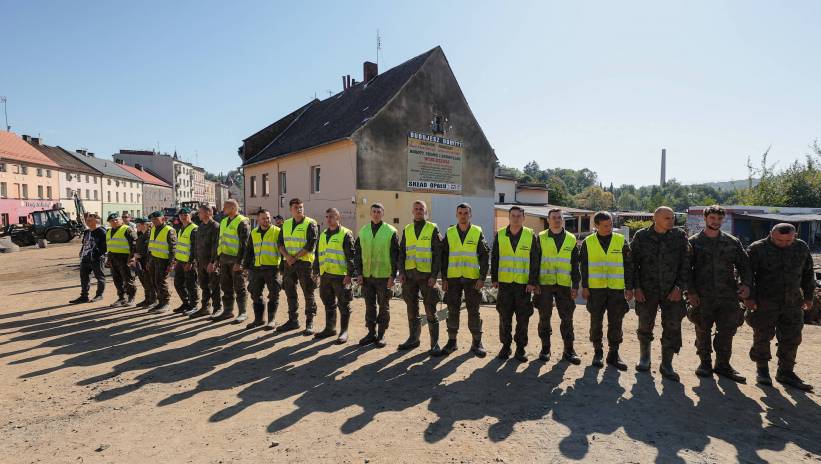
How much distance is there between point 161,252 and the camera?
8000mm

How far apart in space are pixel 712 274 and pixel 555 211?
1816 mm

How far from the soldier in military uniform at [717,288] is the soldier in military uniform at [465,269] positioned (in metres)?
2.38

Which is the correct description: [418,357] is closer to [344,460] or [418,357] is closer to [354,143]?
[344,460]

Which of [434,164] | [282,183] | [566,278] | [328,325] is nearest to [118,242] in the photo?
[328,325]

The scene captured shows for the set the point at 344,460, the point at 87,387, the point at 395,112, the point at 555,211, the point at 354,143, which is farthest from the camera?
the point at 395,112

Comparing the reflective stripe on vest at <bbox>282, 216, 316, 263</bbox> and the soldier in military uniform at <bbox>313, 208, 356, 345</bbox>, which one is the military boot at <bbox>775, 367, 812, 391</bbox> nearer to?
the soldier in military uniform at <bbox>313, 208, 356, 345</bbox>

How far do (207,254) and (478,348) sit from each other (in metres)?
4.87

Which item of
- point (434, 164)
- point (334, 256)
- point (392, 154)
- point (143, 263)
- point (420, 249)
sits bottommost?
point (143, 263)

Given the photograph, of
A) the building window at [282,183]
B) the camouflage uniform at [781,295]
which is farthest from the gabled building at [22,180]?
the camouflage uniform at [781,295]

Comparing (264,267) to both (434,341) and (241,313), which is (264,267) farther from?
(434,341)

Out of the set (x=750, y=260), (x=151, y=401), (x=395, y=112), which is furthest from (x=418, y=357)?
(x=395, y=112)

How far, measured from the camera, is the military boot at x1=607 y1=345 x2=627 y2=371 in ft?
16.6

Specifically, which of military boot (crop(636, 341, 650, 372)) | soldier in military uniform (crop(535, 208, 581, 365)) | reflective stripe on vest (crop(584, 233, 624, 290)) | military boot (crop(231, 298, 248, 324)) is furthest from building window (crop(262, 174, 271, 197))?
military boot (crop(636, 341, 650, 372))

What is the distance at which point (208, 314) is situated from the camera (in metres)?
7.70
